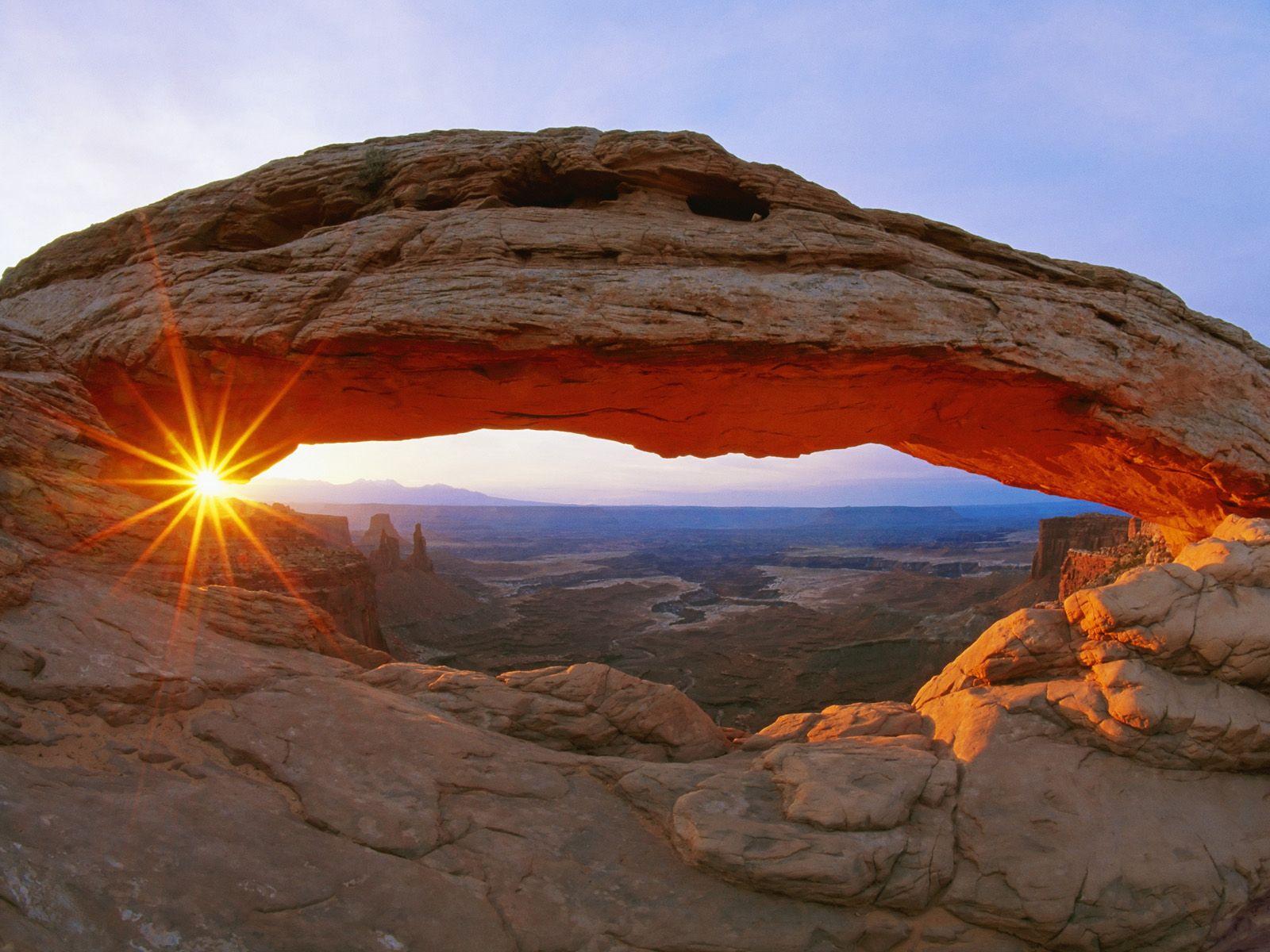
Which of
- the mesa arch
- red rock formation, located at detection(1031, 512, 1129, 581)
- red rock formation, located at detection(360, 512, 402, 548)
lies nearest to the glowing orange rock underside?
the mesa arch

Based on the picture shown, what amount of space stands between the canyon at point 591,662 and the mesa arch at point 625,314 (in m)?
0.07

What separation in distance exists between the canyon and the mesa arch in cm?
7

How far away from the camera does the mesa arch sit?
347 inches

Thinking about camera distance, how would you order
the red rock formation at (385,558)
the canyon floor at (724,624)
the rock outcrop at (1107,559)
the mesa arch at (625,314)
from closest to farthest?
the mesa arch at (625,314) → the rock outcrop at (1107,559) → the canyon floor at (724,624) → the red rock formation at (385,558)

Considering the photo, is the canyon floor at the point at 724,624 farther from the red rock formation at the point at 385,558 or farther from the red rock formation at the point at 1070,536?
the red rock formation at the point at 1070,536

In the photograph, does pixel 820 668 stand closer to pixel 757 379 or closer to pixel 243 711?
pixel 757 379

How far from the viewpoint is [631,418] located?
36.0 feet

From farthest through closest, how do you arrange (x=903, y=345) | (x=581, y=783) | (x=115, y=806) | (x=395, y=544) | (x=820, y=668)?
(x=395, y=544)
(x=820, y=668)
(x=903, y=345)
(x=581, y=783)
(x=115, y=806)

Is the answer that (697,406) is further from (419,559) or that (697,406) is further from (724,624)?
(419,559)

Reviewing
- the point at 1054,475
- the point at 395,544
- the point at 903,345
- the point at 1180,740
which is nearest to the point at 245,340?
the point at 903,345

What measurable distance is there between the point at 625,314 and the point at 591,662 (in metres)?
4.77

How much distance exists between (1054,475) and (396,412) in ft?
38.7

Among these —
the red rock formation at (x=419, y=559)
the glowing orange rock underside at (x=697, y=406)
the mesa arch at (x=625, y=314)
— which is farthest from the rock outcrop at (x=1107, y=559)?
the red rock formation at (x=419, y=559)

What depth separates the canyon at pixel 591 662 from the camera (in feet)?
16.3
